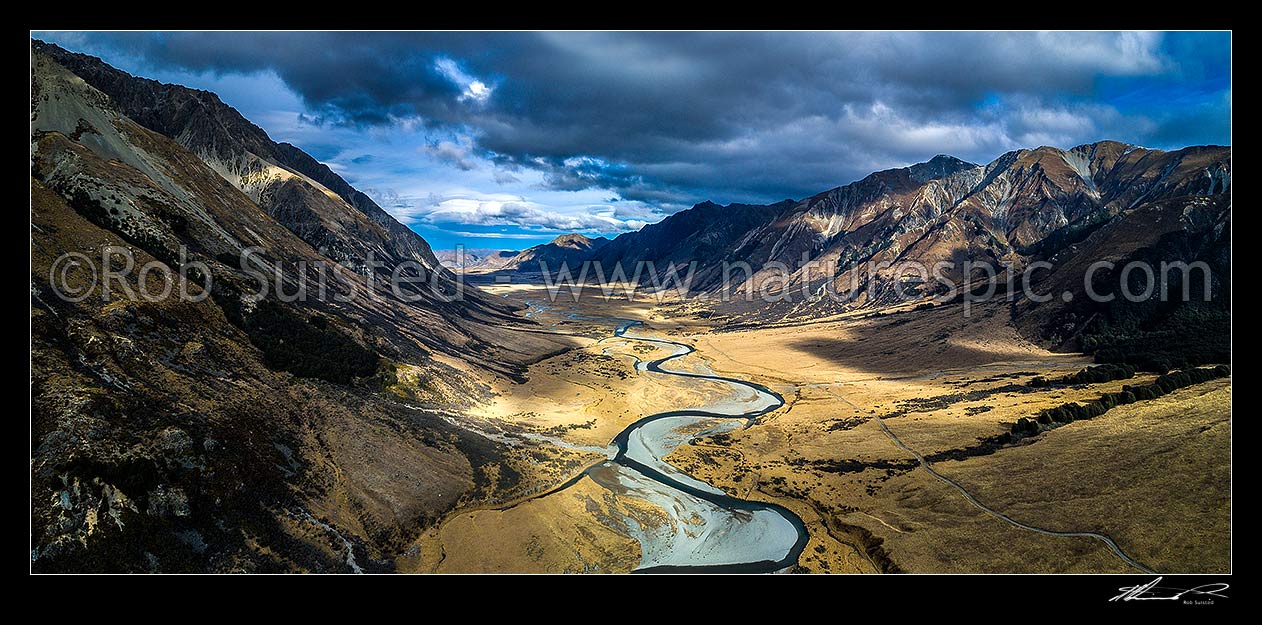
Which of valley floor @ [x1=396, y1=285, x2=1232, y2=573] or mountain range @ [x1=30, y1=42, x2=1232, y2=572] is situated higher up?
mountain range @ [x1=30, y1=42, x2=1232, y2=572]

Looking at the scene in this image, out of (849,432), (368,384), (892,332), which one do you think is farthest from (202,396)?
(892,332)

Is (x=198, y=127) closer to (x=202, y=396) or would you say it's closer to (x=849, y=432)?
(x=202, y=396)
